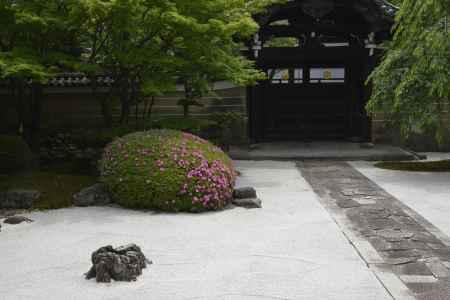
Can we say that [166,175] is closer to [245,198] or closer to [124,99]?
[245,198]

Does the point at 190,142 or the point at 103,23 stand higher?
the point at 103,23

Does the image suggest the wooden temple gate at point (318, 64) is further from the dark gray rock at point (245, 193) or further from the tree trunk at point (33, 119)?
the dark gray rock at point (245, 193)

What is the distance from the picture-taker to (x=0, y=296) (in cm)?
479

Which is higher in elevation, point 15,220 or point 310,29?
point 310,29

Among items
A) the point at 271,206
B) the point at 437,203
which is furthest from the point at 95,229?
the point at 437,203

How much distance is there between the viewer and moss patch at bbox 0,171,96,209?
894cm

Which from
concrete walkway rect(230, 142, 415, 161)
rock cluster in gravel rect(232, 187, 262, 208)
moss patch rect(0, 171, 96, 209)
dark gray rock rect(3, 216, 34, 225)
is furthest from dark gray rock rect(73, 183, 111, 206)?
concrete walkway rect(230, 142, 415, 161)

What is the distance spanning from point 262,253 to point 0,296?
2.92 meters

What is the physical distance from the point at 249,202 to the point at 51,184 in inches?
161

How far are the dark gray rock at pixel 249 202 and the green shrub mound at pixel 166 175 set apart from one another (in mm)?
200

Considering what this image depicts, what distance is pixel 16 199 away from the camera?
8.71m

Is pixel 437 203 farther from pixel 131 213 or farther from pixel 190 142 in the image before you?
pixel 131 213

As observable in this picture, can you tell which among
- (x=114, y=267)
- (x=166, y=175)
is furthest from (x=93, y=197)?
(x=114, y=267)

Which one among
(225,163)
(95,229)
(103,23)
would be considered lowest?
(95,229)
